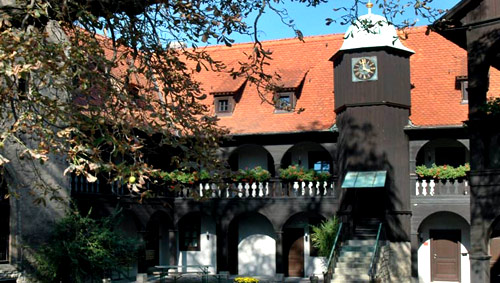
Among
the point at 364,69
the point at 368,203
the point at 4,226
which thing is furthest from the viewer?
the point at 368,203

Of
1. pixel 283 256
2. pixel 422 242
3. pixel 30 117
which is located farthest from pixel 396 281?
pixel 30 117

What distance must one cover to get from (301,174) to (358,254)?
4419mm

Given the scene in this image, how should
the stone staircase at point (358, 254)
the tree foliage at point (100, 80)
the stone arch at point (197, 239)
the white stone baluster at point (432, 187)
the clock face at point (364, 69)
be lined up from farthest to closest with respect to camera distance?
the stone arch at point (197, 239) < the clock face at point (364, 69) < the white stone baluster at point (432, 187) < the stone staircase at point (358, 254) < the tree foliage at point (100, 80)

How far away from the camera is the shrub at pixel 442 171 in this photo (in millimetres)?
26531

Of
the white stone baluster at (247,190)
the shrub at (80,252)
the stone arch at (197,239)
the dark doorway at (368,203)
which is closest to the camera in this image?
the shrub at (80,252)

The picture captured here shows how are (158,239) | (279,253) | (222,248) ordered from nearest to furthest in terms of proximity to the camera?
1. (279,253)
2. (222,248)
3. (158,239)

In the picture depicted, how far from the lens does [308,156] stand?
30219 mm

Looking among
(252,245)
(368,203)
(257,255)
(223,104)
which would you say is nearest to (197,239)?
(252,245)

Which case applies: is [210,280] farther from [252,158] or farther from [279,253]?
[252,158]

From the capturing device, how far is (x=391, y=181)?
88.7 ft

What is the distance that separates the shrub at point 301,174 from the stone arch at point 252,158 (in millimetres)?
2084

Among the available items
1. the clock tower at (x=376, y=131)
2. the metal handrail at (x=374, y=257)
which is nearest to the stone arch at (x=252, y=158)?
the clock tower at (x=376, y=131)

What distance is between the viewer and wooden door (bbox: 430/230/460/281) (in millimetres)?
27938

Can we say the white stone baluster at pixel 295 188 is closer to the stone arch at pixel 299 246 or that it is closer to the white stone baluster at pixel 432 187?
the stone arch at pixel 299 246
